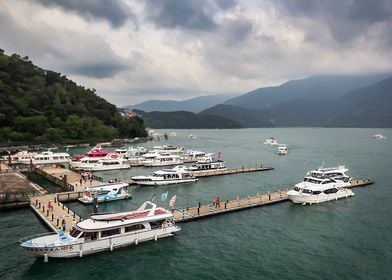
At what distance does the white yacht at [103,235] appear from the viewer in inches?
1175

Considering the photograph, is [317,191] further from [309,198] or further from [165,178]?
[165,178]

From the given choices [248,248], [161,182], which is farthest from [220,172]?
[248,248]

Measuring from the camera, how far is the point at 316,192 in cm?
5275

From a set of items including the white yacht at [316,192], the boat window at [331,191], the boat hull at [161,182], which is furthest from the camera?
the boat hull at [161,182]

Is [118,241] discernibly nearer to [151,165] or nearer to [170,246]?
[170,246]

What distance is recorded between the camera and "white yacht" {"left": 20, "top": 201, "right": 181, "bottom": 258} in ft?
97.9

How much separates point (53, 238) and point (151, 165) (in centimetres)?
6162

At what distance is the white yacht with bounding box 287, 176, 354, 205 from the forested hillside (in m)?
122

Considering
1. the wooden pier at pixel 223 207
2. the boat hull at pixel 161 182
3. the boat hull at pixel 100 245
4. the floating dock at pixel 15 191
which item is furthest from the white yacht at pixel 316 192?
the floating dock at pixel 15 191

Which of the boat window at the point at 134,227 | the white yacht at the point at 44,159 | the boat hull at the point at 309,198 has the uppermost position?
the white yacht at the point at 44,159

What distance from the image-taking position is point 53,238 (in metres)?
31.1

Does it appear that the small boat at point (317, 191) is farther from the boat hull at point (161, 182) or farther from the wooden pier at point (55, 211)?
the wooden pier at point (55, 211)

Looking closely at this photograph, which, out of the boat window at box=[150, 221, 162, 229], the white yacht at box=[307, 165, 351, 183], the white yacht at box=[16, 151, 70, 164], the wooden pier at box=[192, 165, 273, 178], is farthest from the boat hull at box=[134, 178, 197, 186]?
the white yacht at box=[16, 151, 70, 164]

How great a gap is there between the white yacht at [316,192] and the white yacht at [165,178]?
2291 centimetres
